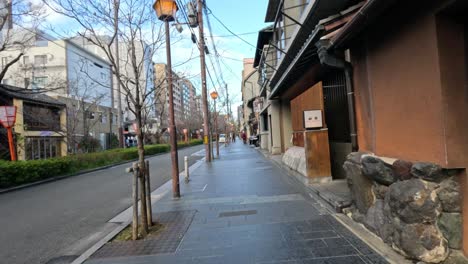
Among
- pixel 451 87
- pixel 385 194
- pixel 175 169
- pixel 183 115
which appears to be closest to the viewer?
pixel 451 87

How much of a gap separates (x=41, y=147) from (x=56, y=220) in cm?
2621

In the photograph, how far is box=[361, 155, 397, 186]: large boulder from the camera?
4.87m

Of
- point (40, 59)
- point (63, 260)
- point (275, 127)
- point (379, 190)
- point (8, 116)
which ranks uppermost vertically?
point (40, 59)

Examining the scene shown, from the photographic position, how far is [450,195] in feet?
13.1

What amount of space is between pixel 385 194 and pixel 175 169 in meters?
6.16

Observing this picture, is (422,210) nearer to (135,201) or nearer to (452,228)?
(452,228)

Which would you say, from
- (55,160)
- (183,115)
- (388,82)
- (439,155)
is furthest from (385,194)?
(183,115)

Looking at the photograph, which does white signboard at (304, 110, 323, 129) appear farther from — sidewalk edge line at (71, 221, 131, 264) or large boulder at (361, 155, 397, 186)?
sidewalk edge line at (71, 221, 131, 264)

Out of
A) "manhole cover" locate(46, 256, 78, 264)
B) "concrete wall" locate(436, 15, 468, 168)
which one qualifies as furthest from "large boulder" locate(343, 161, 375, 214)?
"manhole cover" locate(46, 256, 78, 264)

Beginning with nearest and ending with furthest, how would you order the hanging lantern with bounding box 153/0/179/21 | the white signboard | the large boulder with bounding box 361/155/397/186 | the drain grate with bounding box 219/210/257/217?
the large boulder with bounding box 361/155/397/186 → the drain grate with bounding box 219/210/257/217 → the hanging lantern with bounding box 153/0/179/21 → the white signboard

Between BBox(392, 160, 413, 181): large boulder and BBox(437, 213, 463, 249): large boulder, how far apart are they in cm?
59

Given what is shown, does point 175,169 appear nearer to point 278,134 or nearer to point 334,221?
point 334,221

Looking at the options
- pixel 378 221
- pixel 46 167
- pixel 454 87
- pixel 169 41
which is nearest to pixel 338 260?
pixel 378 221

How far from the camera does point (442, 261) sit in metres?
4.02
